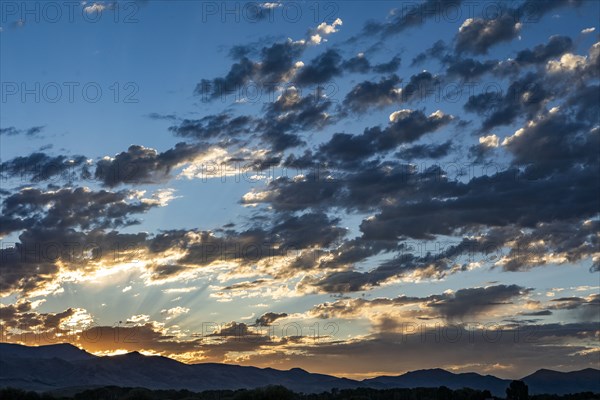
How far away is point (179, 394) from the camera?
639 ft

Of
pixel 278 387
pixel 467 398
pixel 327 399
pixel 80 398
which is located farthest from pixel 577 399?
pixel 80 398

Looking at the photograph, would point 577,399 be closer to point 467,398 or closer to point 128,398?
point 467,398

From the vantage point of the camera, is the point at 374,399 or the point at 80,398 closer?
the point at 80,398

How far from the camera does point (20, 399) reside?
443 ft

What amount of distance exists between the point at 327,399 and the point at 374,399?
2199cm

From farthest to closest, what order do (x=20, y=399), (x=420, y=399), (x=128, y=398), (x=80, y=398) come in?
1. (x=420, y=399)
2. (x=80, y=398)
3. (x=128, y=398)
4. (x=20, y=399)

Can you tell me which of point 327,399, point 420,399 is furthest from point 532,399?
point 327,399

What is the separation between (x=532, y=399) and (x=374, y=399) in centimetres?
4041

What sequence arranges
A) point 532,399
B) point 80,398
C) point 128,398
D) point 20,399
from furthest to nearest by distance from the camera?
point 532,399
point 80,398
point 128,398
point 20,399

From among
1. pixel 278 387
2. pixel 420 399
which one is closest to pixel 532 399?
pixel 420 399

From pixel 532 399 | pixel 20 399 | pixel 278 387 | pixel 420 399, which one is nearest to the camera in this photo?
pixel 278 387

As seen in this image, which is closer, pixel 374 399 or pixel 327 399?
pixel 327 399

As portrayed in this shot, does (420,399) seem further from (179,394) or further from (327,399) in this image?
(179,394)

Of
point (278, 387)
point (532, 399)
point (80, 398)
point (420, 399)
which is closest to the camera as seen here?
point (278, 387)
